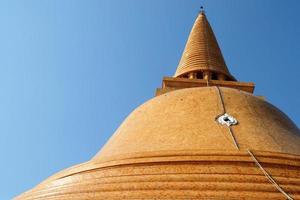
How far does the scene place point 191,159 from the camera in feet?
24.4

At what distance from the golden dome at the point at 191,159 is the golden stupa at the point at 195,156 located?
0.05 ft

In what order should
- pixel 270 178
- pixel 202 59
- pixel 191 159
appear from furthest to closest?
pixel 202 59
pixel 191 159
pixel 270 178

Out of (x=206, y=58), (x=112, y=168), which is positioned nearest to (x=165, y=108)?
(x=112, y=168)

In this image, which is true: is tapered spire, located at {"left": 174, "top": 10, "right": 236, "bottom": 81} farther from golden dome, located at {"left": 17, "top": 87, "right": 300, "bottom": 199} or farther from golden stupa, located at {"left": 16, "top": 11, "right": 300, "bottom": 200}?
golden dome, located at {"left": 17, "top": 87, "right": 300, "bottom": 199}

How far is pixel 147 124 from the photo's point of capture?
10234 millimetres

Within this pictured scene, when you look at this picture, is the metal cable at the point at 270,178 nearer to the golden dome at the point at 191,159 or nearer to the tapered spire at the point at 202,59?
the golden dome at the point at 191,159

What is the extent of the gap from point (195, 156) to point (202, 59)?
985 cm

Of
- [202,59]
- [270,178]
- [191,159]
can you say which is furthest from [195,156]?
[202,59]

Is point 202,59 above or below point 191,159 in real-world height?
above

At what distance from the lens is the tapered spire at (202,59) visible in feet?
54.3

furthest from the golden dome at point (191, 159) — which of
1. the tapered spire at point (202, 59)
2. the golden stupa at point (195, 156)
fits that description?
the tapered spire at point (202, 59)

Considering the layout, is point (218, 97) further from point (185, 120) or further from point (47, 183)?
point (47, 183)

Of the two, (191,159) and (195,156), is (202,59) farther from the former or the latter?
(191,159)

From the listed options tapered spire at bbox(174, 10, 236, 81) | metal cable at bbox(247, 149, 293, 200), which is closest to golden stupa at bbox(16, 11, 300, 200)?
metal cable at bbox(247, 149, 293, 200)
